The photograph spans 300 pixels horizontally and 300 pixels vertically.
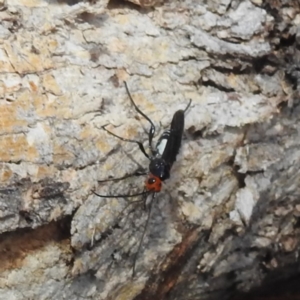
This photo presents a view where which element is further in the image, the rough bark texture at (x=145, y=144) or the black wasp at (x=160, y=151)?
the black wasp at (x=160, y=151)

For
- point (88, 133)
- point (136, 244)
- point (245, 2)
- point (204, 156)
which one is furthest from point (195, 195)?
point (245, 2)

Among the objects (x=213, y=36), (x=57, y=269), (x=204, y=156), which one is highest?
(x=213, y=36)

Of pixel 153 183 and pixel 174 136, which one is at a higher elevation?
pixel 174 136

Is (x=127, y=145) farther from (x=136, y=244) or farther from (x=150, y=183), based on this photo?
(x=136, y=244)
